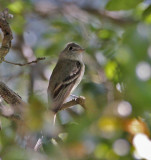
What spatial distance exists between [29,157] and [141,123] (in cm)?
45

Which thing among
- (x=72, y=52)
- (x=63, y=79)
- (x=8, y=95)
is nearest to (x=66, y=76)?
(x=63, y=79)

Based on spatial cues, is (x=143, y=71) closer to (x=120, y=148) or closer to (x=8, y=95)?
(x=120, y=148)

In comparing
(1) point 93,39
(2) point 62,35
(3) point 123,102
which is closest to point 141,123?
(3) point 123,102

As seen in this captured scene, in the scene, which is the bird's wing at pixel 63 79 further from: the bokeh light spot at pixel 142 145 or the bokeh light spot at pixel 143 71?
the bokeh light spot at pixel 143 71

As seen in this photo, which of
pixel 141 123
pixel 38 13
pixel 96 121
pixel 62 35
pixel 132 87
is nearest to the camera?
pixel 132 87

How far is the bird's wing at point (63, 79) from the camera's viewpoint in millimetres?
4551

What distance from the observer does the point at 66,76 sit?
4.98 m

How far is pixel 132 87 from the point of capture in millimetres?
1235

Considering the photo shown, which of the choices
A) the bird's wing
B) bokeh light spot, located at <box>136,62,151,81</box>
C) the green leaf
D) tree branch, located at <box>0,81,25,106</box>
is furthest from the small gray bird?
bokeh light spot, located at <box>136,62,151,81</box>

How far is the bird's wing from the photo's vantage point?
455cm

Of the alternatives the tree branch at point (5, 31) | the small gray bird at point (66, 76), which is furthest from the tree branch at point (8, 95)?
the small gray bird at point (66, 76)

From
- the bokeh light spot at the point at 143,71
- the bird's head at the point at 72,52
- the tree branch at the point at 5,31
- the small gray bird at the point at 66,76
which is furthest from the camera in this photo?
the bird's head at the point at 72,52

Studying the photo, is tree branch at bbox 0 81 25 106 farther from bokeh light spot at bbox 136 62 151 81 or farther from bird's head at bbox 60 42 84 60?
bird's head at bbox 60 42 84 60

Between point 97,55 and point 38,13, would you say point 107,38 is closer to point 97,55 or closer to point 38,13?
point 97,55
